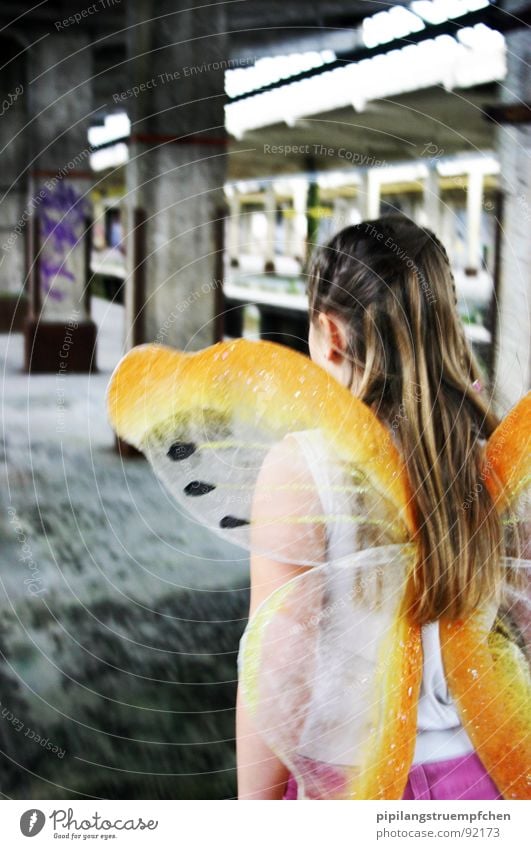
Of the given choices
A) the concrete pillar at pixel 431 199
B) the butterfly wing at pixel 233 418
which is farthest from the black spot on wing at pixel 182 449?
the concrete pillar at pixel 431 199

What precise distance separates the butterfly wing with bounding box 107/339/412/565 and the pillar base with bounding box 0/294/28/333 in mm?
175

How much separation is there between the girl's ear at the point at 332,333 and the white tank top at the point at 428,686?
134 millimetres

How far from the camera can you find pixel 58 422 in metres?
1.75

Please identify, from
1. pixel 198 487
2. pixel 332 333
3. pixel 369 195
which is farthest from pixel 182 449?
pixel 369 195

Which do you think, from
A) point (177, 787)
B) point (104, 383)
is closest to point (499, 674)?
point (177, 787)

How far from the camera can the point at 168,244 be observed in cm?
173

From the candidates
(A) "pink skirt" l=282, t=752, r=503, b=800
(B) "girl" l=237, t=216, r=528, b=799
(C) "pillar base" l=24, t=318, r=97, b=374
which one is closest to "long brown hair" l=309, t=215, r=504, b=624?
(B) "girl" l=237, t=216, r=528, b=799

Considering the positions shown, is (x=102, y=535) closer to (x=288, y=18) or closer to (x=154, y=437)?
(x=154, y=437)

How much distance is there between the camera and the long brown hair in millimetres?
1727

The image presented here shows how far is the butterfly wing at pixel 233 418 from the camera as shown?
5.58 ft

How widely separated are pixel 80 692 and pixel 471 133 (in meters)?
1.10

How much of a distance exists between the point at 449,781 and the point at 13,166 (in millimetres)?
1199

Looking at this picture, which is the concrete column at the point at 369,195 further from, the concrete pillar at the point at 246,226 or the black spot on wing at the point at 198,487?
the black spot on wing at the point at 198,487

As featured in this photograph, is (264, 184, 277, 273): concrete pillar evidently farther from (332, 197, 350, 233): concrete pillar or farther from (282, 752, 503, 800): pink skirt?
(282, 752, 503, 800): pink skirt
